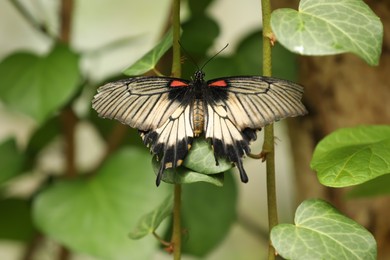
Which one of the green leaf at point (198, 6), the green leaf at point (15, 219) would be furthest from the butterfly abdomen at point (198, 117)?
the green leaf at point (15, 219)

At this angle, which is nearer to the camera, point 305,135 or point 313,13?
point 313,13

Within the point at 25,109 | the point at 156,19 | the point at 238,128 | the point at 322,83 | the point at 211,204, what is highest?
the point at 238,128

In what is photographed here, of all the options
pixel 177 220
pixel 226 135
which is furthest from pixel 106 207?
pixel 226 135

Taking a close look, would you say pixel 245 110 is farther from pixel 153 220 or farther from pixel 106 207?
pixel 106 207

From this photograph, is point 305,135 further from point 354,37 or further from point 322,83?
point 354,37

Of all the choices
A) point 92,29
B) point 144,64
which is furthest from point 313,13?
point 92,29

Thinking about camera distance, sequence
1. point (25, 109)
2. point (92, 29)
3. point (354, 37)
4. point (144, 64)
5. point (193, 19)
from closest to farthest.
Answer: point (354, 37)
point (144, 64)
point (25, 109)
point (193, 19)
point (92, 29)

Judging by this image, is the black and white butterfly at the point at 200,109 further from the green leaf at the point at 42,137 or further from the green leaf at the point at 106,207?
the green leaf at the point at 42,137

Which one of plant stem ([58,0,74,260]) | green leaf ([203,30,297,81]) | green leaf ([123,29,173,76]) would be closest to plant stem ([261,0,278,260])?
green leaf ([123,29,173,76])
